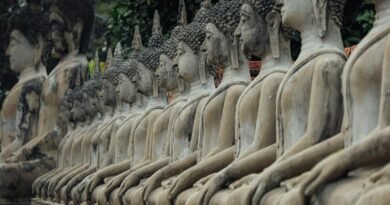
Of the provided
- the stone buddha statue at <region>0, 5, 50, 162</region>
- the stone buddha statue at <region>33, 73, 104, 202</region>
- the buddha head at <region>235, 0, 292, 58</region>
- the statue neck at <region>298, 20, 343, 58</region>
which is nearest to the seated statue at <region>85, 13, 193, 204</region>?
the buddha head at <region>235, 0, 292, 58</region>

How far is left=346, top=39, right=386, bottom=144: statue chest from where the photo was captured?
631 cm

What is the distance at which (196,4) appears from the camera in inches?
670

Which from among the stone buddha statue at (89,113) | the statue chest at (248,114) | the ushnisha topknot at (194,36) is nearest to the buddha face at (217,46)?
the ushnisha topknot at (194,36)

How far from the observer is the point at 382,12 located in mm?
6453

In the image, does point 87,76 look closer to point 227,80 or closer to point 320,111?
point 227,80

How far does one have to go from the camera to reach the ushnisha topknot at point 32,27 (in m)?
20.2

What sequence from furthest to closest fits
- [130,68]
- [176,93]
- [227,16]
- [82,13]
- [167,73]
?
[82,13]
[130,68]
[176,93]
[167,73]
[227,16]

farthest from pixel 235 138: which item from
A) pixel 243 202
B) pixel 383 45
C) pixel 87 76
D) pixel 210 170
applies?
pixel 87 76

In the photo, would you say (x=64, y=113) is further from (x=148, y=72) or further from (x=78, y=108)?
(x=148, y=72)

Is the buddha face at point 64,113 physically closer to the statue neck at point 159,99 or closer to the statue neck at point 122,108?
the statue neck at point 122,108

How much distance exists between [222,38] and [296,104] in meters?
2.32

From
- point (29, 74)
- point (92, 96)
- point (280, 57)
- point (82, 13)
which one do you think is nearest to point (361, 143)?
point (280, 57)

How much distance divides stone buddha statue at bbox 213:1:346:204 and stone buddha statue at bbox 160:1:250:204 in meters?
1.46

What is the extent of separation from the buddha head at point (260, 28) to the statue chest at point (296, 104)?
112 centimetres
